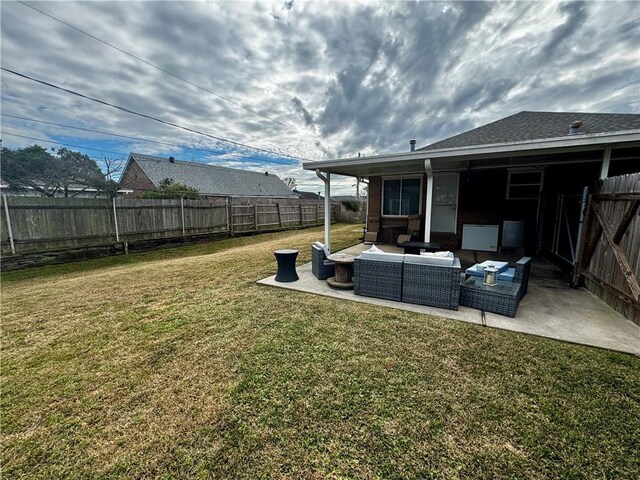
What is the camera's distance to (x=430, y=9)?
6684mm

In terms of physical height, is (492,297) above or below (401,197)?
below

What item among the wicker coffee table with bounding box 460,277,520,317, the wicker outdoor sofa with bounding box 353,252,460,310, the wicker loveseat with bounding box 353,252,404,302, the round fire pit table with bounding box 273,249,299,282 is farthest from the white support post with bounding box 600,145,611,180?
the round fire pit table with bounding box 273,249,299,282

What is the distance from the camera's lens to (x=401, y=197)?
8.64 m

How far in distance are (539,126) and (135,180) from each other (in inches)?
1049

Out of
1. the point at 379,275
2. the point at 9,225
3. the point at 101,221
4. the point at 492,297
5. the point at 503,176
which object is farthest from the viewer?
the point at 101,221

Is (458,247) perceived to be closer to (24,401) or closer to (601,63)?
(601,63)

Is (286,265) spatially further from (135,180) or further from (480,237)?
(135,180)

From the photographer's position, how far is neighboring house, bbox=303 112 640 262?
5.00 metres

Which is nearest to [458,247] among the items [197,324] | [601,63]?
[601,63]

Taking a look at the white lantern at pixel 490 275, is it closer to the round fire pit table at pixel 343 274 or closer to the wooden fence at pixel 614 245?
the wooden fence at pixel 614 245

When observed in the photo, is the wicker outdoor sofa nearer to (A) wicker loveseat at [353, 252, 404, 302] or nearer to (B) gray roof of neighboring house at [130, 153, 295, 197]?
(A) wicker loveseat at [353, 252, 404, 302]

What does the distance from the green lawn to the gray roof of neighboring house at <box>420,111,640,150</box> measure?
527cm

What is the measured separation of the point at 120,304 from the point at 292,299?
286 cm

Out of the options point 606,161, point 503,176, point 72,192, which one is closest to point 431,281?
point 606,161
